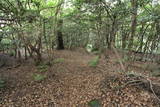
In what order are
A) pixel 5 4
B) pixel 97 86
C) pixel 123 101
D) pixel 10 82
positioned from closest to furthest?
pixel 123 101 → pixel 97 86 → pixel 5 4 → pixel 10 82

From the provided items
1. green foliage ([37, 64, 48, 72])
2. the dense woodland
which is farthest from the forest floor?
green foliage ([37, 64, 48, 72])

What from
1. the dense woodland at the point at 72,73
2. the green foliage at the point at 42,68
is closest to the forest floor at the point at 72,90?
the dense woodland at the point at 72,73

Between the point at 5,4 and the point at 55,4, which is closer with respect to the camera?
the point at 5,4

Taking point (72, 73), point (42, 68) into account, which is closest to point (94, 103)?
point (72, 73)

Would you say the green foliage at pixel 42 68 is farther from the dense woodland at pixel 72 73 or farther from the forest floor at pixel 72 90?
the forest floor at pixel 72 90

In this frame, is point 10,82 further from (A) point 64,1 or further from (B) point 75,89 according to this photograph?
(A) point 64,1

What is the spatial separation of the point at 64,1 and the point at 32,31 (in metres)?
2.46

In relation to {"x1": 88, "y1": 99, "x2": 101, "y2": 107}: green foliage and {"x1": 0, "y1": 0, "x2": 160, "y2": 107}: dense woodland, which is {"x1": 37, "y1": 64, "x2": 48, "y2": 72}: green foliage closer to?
{"x1": 0, "y1": 0, "x2": 160, "y2": 107}: dense woodland

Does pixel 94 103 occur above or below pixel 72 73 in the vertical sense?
below

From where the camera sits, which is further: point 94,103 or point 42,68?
point 42,68

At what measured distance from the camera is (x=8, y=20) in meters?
5.46

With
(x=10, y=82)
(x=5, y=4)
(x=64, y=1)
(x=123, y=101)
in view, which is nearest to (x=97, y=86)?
(x=123, y=101)

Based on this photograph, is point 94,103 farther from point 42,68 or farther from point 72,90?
point 42,68

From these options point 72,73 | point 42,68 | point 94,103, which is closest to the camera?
point 94,103
